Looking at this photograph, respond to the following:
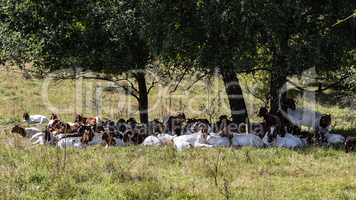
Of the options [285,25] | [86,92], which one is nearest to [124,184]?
[285,25]

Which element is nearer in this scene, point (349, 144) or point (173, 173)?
point (173, 173)

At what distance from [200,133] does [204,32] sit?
338 centimetres

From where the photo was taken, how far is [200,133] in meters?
17.0

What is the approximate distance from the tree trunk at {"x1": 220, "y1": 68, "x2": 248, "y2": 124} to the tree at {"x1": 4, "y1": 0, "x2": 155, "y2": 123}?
363cm

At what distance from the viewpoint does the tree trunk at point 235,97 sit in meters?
20.0

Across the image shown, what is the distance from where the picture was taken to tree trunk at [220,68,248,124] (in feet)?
65.5

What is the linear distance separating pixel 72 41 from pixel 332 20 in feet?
31.6

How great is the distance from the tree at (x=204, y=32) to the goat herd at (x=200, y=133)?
2.20m

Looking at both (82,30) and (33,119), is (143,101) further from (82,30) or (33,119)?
(33,119)

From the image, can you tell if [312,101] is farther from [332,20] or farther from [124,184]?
[124,184]

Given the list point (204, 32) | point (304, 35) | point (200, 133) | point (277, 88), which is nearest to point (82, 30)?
point (204, 32)

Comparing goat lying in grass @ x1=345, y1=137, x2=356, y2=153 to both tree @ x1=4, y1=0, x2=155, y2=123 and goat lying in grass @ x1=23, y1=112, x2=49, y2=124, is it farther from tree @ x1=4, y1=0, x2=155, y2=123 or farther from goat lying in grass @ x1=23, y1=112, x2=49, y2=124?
goat lying in grass @ x1=23, y1=112, x2=49, y2=124

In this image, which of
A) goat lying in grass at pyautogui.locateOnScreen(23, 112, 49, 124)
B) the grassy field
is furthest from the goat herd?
goat lying in grass at pyautogui.locateOnScreen(23, 112, 49, 124)

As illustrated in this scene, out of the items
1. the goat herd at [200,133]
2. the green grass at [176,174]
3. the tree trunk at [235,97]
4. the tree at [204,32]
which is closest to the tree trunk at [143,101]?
the goat herd at [200,133]
